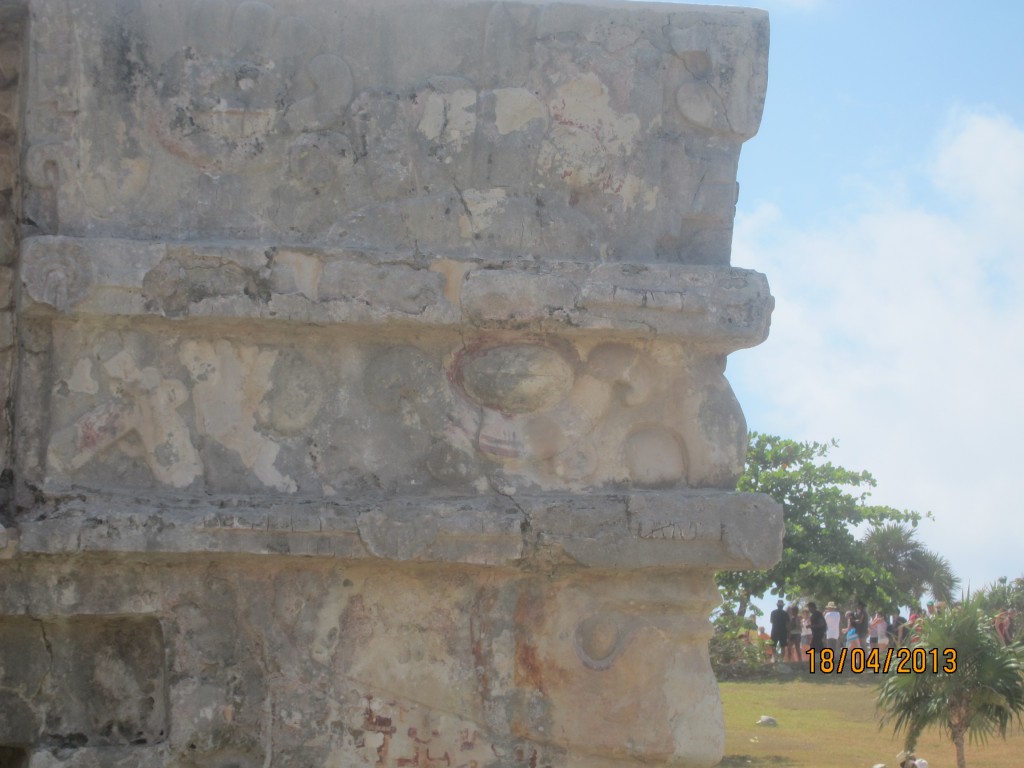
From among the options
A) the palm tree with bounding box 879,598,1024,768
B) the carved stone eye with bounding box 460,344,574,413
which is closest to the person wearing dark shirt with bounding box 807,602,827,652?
the palm tree with bounding box 879,598,1024,768

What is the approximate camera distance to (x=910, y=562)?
28484mm

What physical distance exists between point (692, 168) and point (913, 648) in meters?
5.89

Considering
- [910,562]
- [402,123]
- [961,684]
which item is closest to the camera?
[402,123]

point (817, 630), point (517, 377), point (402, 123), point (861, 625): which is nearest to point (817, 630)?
point (817, 630)

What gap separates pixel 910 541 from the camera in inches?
1124

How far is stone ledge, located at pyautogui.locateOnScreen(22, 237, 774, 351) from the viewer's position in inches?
182

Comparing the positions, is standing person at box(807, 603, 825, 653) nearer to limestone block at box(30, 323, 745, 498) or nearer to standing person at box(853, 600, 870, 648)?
standing person at box(853, 600, 870, 648)

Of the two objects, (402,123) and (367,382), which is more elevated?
(402,123)

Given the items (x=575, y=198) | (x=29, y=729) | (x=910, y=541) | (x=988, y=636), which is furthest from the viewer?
(x=910, y=541)

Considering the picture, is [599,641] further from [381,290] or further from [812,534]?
[812,534]

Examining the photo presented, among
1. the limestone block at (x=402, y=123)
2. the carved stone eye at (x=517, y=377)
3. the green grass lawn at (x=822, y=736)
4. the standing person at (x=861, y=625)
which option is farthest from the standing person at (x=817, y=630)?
the carved stone eye at (x=517, y=377)

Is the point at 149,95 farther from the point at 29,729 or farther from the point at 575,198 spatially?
the point at 29,729

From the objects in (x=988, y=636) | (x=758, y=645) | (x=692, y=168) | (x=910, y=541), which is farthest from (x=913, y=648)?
(x=910, y=541)

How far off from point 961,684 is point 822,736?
1838 mm
